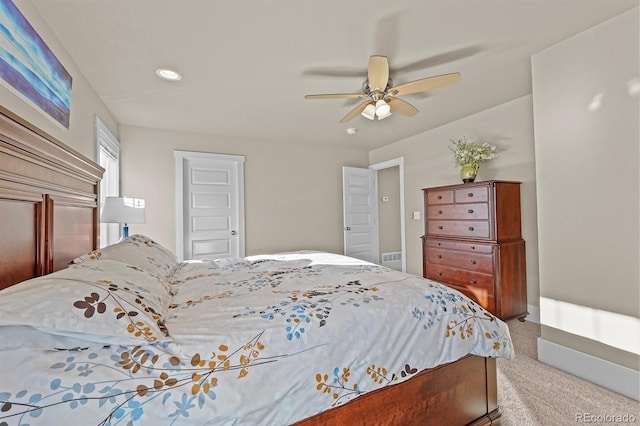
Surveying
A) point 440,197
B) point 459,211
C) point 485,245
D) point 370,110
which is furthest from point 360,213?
point 370,110

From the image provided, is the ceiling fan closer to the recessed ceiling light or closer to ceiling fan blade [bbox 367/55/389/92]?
ceiling fan blade [bbox 367/55/389/92]

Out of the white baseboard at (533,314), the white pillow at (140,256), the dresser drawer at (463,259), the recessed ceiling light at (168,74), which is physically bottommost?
the white baseboard at (533,314)

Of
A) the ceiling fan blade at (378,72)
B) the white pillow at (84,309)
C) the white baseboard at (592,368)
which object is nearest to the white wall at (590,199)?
the white baseboard at (592,368)

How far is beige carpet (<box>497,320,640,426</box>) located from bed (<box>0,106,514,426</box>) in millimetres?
382

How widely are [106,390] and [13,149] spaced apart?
108 cm

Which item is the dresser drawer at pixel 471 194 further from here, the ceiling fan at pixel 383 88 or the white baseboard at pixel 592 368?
the white baseboard at pixel 592 368

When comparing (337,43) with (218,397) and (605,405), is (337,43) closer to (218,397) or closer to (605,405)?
(218,397)

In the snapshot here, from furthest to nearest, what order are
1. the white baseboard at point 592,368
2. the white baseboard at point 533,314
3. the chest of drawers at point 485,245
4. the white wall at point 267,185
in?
1. the white wall at point 267,185
2. the white baseboard at point 533,314
3. the chest of drawers at point 485,245
4. the white baseboard at point 592,368

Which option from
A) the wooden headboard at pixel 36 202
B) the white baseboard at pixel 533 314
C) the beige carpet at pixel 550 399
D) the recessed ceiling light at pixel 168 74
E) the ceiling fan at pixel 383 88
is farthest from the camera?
the white baseboard at pixel 533 314

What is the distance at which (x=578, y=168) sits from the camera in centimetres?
209

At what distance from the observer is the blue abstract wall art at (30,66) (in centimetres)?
136

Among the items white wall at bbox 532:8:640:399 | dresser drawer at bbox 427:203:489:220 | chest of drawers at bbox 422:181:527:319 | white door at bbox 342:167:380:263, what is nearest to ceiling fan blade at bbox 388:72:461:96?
white wall at bbox 532:8:640:399

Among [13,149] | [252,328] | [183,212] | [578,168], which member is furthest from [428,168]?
[13,149]

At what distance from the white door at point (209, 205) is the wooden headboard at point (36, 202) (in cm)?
221
